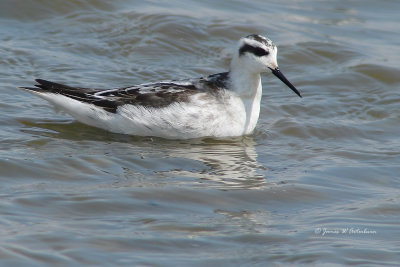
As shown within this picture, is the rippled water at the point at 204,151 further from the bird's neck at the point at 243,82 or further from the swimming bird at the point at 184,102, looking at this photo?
the bird's neck at the point at 243,82

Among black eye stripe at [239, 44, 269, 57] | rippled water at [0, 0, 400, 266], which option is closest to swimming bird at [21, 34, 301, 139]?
black eye stripe at [239, 44, 269, 57]

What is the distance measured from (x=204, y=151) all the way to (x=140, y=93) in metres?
1.20

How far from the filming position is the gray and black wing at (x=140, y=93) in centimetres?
1009

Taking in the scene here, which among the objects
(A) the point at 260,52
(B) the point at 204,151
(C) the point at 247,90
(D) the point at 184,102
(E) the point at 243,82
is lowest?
(B) the point at 204,151

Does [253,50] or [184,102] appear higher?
[253,50]

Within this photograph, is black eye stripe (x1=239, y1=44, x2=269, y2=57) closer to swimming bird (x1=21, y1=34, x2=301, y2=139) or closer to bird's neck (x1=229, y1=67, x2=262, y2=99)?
swimming bird (x1=21, y1=34, x2=301, y2=139)

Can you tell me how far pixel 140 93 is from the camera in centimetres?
1020

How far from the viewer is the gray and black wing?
1009 centimetres

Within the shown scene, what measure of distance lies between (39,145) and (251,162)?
2.58 meters

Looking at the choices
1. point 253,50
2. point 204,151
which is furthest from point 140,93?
point 253,50

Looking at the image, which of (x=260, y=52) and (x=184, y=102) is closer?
(x=184, y=102)

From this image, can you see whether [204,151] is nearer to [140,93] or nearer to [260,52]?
[140,93]

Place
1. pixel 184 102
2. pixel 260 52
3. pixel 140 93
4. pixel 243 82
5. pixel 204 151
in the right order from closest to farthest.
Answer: pixel 204 151 → pixel 184 102 → pixel 140 93 → pixel 260 52 → pixel 243 82

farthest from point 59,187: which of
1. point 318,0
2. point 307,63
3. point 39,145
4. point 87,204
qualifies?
point 318,0
